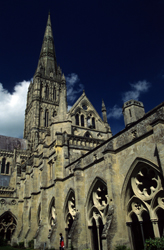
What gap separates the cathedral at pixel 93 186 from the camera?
35.7ft

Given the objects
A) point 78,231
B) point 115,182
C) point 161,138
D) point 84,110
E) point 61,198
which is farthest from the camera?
point 84,110

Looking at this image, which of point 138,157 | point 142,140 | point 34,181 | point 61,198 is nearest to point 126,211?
point 138,157

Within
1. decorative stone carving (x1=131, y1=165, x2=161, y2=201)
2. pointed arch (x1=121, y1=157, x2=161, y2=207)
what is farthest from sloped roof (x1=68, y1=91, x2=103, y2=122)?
decorative stone carving (x1=131, y1=165, x2=161, y2=201)

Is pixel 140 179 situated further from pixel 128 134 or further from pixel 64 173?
pixel 64 173

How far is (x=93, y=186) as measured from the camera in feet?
48.7

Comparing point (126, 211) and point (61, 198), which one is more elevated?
point (61, 198)

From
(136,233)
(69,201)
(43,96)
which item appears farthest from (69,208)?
(43,96)

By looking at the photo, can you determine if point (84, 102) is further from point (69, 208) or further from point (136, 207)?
point (136, 207)

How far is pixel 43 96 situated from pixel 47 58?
16.3 metres

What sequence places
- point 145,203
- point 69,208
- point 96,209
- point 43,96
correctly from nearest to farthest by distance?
point 145,203 → point 96,209 → point 69,208 → point 43,96

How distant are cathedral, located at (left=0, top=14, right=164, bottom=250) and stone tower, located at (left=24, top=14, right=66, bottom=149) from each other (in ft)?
57.9

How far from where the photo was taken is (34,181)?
2566cm

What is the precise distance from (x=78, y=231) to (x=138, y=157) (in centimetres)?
696

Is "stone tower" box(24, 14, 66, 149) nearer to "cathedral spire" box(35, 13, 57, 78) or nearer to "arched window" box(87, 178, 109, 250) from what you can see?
"cathedral spire" box(35, 13, 57, 78)
